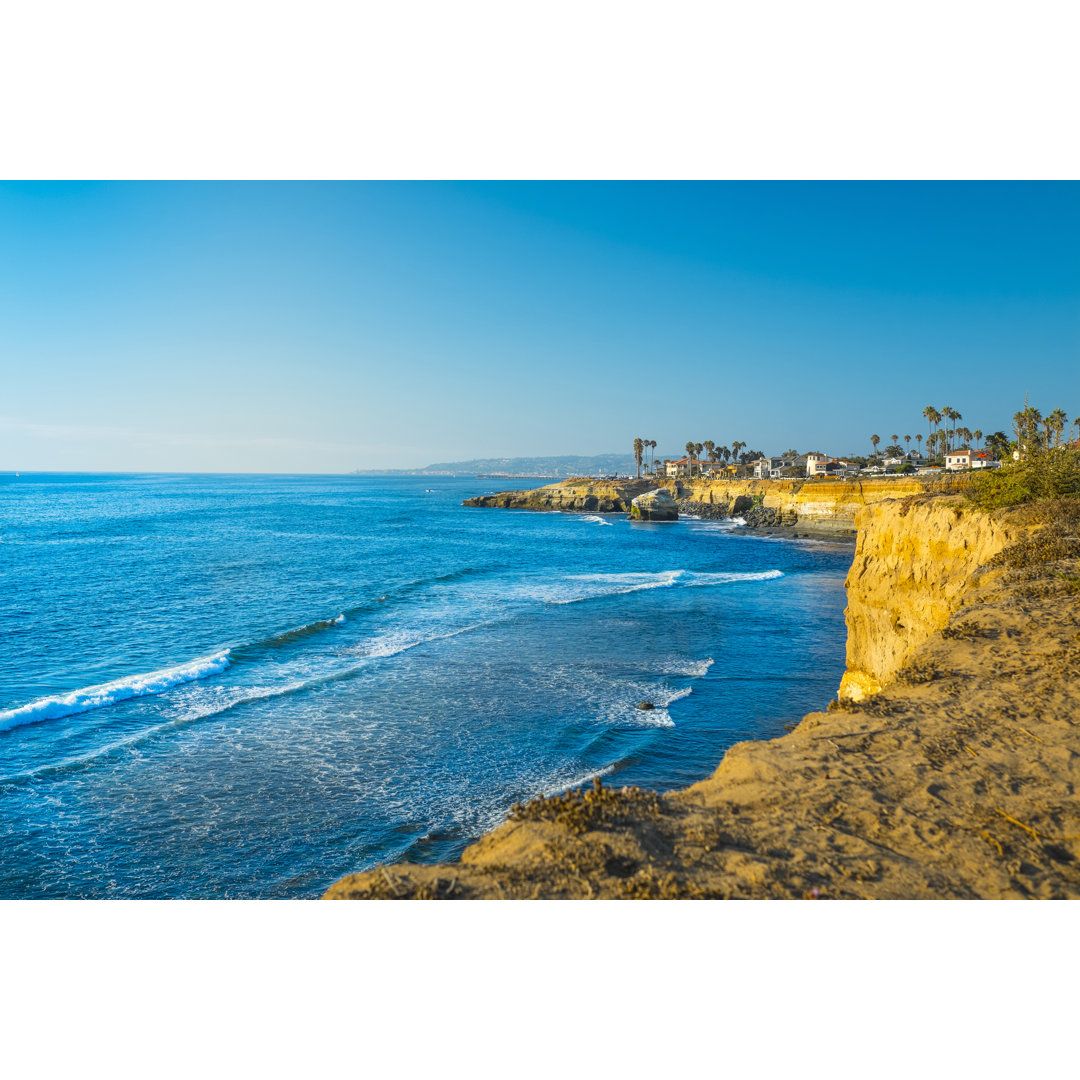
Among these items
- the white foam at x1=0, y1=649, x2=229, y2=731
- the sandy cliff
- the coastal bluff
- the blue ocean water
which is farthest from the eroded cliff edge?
the coastal bluff

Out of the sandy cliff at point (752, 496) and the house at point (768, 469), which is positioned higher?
the house at point (768, 469)

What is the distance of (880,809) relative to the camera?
605cm

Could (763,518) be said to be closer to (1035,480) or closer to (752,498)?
(752,498)

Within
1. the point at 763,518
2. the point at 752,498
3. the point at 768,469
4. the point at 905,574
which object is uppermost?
the point at 768,469

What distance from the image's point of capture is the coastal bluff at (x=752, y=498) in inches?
2721

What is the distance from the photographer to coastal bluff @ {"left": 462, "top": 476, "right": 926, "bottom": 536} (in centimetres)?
6912

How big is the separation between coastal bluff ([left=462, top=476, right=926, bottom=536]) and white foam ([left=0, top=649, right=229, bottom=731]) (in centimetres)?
3555

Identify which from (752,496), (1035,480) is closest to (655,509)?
(752,496)

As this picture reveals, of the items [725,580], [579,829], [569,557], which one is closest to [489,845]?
[579,829]

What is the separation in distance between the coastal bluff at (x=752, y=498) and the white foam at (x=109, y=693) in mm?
35550

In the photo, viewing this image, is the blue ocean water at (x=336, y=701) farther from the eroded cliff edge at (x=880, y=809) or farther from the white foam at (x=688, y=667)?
the eroded cliff edge at (x=880, y=809)

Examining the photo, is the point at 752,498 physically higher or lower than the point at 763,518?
higher

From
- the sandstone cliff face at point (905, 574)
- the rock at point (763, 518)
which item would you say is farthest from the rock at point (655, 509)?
the sandstone cliff face at point (905, 574)

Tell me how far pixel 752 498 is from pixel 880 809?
90.7m
